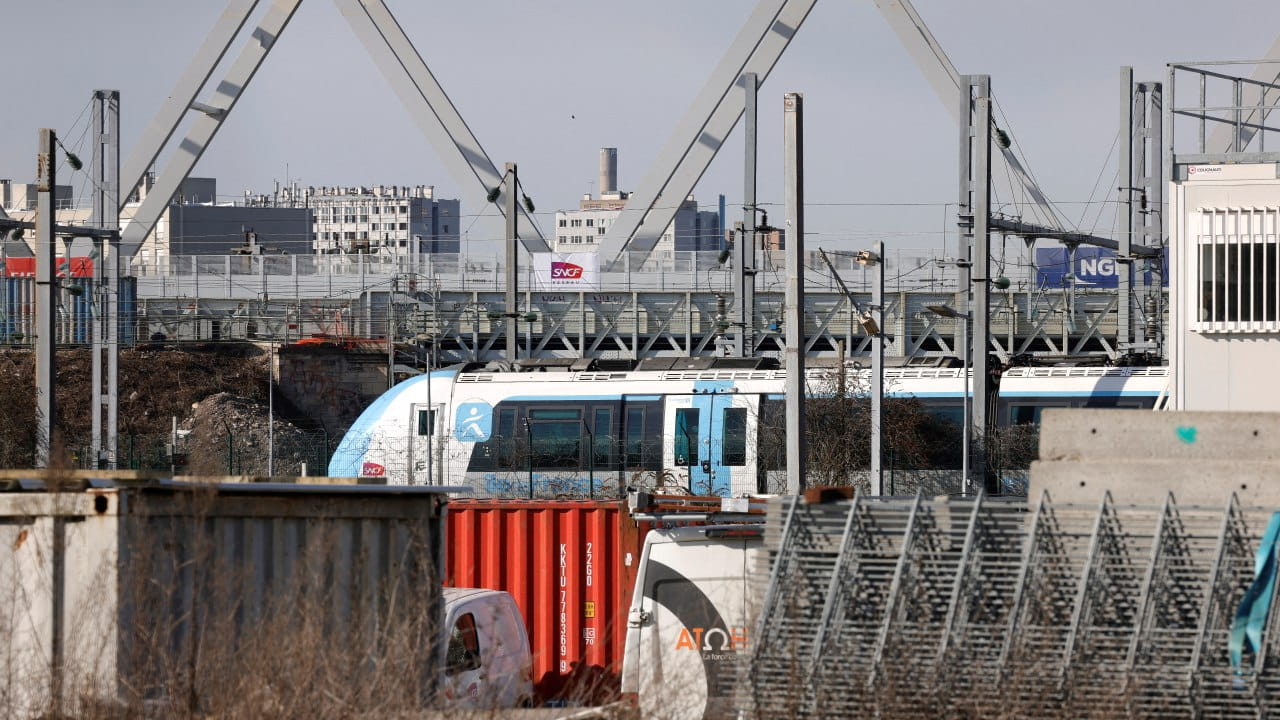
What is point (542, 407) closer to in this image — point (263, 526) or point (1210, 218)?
point (1210, 218)

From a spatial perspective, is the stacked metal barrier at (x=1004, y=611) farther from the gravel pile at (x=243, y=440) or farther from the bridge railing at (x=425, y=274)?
the bridge railing at (x=425, y=274)

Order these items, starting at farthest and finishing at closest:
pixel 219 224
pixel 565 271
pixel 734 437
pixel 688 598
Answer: pixel 219 224
pixel 565 271
pixel 734 437
pixel 688 598

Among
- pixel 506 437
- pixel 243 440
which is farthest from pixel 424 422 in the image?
pixel 243 440

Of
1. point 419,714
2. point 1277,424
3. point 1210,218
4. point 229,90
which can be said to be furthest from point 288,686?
point 229,90

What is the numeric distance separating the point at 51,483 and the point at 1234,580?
6.31 meters

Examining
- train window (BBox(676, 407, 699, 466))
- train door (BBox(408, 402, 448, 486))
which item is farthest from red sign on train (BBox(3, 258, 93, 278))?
train window (BBox(676, 407, 699, 466))

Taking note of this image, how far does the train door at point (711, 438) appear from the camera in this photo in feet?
87.2

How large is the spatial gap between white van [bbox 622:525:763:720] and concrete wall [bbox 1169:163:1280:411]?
215 inches

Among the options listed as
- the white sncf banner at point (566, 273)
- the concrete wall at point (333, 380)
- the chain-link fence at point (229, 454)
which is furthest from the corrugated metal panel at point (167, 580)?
the white sncf banner at point (566, 273)

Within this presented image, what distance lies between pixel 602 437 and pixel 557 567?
10735 mm

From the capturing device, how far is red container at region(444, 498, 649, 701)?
16125 millimetres

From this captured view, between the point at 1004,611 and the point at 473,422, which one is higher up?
the point at 473,422

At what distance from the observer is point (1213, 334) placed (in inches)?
631

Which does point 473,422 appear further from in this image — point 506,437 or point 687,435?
point 687,435
